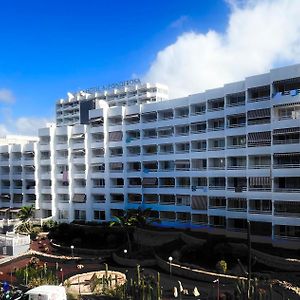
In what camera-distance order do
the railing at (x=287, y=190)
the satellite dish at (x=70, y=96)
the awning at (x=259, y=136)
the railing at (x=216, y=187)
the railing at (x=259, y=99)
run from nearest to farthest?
the railing at (x=287, y=190) < the awning at (x=259, y=136) < the railing at (x=259, y=99) < the railing at (x=216, y=187) < the satellite dish at (x=70, y=96)

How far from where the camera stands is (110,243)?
198ft

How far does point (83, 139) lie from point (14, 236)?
858 inches

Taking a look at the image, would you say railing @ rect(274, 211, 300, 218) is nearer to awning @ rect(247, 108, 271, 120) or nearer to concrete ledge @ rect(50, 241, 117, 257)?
awning @ rect(247, 108, 271, 120)

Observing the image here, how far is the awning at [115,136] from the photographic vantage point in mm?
70062

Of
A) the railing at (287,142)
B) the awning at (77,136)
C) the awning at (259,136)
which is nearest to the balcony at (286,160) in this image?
the railing at (287,142)

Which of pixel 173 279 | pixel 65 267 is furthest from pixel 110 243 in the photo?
pixel 173 279

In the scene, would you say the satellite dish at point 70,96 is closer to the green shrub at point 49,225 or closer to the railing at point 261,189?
the green shrub at point 49,225

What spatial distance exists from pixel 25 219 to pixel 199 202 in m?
34.1

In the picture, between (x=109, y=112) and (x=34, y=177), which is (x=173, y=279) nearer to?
(x=109, y=112)

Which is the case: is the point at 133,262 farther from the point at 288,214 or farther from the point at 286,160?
the point at 286,160

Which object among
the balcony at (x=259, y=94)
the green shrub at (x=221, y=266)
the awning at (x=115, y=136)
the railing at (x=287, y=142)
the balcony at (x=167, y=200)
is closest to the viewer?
the green shrub at (x=221, y=266)

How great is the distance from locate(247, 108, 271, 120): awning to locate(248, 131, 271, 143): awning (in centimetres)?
197

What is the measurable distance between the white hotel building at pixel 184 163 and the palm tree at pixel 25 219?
453 cm

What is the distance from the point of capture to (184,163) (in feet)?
204
